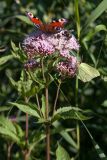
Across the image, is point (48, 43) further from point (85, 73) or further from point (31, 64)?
point (85, 73)

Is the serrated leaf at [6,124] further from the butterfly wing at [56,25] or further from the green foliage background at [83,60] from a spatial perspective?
the butterfly wing at [56,25]

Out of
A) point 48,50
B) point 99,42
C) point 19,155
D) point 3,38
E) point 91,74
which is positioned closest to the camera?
point 48,50

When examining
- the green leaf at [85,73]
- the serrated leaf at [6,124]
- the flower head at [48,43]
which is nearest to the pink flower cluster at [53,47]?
the flower head at [48,43]

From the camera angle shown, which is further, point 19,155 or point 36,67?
point 19,155

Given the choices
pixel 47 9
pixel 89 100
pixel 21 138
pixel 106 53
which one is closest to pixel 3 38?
pixel 47 9

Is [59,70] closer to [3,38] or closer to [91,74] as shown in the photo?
[91,74]

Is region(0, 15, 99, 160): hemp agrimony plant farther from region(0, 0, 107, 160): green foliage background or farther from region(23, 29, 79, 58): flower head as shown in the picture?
region(0, 0, 107, 160): green foliage background

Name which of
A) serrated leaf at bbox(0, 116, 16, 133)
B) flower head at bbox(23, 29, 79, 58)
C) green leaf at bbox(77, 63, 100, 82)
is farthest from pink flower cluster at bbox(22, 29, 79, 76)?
serrated leaf at bbox(0, 116, 16, 133)
